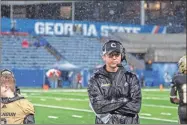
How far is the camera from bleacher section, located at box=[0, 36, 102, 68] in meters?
30.1

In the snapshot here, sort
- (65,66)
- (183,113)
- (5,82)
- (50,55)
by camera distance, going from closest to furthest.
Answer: (183,113)
(5,82)
(65,66)
(50,55)

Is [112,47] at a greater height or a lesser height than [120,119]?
greater

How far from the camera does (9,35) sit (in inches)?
1189

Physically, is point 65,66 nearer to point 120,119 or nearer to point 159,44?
point 159,44

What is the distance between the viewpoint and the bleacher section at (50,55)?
30109 millimetres

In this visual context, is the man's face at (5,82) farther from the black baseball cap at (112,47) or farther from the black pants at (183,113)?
the black pants at (183,113)

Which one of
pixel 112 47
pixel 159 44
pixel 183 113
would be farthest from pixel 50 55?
pixel 183 113

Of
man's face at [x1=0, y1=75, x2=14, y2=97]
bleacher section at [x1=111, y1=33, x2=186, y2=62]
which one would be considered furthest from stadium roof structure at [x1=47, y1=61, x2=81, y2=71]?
man's face at [x1=0, y1=75, x2=14, y2=97]

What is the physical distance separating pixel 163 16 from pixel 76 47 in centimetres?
1001

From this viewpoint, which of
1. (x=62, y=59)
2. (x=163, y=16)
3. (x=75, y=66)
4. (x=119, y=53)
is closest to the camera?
(x=119, y=53)

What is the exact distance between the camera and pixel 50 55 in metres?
31.8

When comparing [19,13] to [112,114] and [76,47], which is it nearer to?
[76,47]

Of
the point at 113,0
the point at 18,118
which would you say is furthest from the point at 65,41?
the point at 18,118

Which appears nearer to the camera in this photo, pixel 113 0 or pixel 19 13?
pixel 19 13
